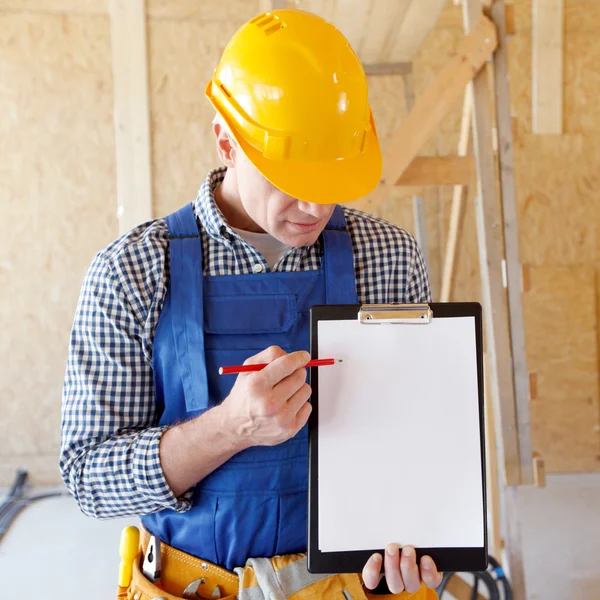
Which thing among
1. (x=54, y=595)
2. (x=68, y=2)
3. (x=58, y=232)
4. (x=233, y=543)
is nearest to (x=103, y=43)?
(x=68, y=2)

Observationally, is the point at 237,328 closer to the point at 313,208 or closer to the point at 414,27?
the point at 313,208

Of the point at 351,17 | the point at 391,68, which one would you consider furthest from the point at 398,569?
the point at 391,68

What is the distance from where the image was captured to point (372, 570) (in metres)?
0.95

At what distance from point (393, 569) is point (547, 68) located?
10.3ft

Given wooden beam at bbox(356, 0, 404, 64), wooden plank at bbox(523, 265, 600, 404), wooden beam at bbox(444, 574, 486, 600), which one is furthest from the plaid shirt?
wooden plank at bbox(523, 265, 600, 404)

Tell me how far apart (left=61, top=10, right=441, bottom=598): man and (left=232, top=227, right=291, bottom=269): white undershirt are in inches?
1.7

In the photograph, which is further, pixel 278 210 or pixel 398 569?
pixel 278 210

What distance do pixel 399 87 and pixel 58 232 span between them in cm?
247

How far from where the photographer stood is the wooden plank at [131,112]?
219cm

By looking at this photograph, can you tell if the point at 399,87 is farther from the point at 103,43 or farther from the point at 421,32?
the point at 103,43

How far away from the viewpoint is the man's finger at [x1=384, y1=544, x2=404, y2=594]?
3.13 ft

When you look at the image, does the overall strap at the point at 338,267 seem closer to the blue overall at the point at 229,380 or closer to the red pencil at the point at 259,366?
the blue overall at the point at 229,380

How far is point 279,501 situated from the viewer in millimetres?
1079

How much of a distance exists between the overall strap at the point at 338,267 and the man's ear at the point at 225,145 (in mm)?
222
